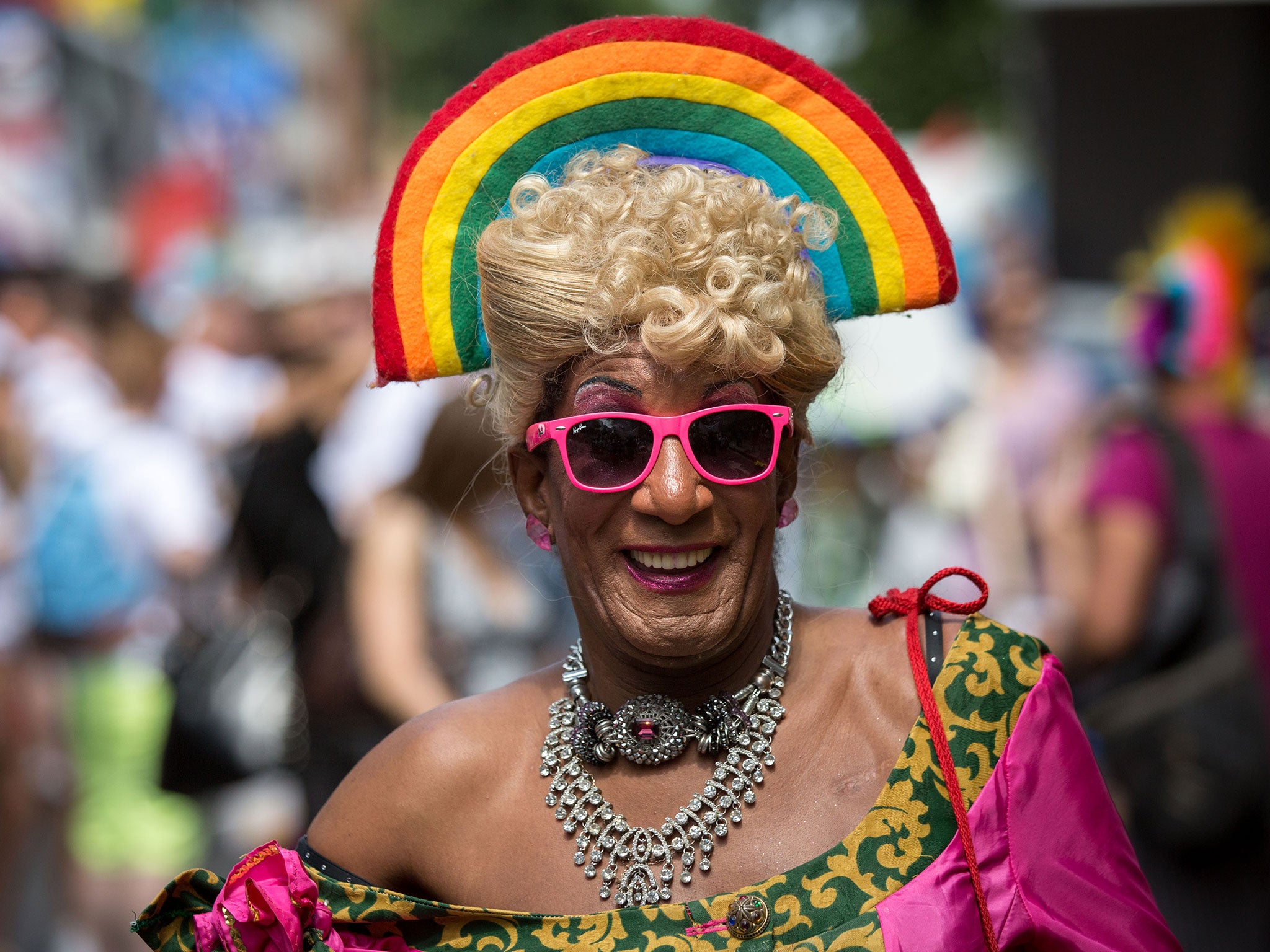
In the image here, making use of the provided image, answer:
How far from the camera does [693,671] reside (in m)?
2.05

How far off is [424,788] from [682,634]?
1.65 ft

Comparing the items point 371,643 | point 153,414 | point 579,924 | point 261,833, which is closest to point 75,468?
point 153,414

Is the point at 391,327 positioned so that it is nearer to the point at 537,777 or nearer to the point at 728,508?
the point at 728,508

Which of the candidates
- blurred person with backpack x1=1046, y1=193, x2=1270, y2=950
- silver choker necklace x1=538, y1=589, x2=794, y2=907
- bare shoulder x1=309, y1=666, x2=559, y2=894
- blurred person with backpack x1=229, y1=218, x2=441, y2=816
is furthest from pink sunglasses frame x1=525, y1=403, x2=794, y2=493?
blurred person with backpack x1=1046, y1=193, x2=1270, y2=950

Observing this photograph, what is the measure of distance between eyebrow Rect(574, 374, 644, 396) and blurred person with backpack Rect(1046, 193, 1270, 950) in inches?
97.7

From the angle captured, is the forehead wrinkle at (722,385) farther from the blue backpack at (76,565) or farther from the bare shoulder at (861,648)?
the blue backpack at (76,565)

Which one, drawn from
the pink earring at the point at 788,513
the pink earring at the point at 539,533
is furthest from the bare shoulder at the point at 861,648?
the pink earring at the point at 539,533

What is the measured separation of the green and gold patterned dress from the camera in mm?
1847

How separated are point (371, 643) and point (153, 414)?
2.24 metres

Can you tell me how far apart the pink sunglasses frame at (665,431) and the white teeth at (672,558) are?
10 centimetres

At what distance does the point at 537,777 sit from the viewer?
6.93ft

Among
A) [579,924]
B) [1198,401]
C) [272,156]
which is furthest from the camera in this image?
[272,156]

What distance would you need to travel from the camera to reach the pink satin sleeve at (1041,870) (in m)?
1.83

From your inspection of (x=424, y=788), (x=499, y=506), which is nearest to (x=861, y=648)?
(x=424, y=788)
